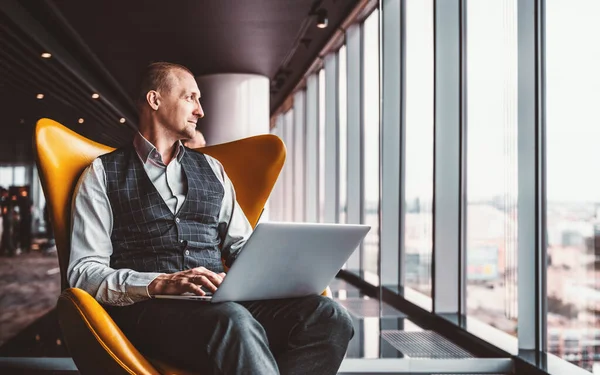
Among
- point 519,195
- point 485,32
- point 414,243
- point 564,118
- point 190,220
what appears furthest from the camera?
point 414,243

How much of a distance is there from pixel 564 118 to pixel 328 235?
70.5 inches

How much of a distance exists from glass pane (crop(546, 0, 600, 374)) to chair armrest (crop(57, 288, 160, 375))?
73.5 inches

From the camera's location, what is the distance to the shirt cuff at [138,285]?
1.71 m

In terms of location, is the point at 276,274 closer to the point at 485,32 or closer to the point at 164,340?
the point at 164,340

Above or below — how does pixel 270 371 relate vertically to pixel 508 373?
above

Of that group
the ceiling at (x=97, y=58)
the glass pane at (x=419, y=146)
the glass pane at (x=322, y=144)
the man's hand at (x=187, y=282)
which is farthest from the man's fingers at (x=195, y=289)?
the glass pane at (x=419, y=146)

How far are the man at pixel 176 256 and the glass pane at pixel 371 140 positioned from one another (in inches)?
90.8

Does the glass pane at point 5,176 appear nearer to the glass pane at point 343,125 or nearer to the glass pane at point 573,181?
the glass pane at point 343,125

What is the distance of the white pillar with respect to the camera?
3.40 m

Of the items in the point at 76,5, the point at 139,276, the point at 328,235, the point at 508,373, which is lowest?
the point at 508,373

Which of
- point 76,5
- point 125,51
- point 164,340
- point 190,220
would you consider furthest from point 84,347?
point 76,5

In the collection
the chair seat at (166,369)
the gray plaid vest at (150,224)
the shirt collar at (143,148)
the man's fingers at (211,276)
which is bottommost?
the chair seat at (166,369)

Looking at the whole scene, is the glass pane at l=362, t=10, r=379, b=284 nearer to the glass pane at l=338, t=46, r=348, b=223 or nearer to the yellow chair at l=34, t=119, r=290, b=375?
the glass pane at l=338, t=46, r=348, b=223

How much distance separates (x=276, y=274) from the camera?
167 centimetres
